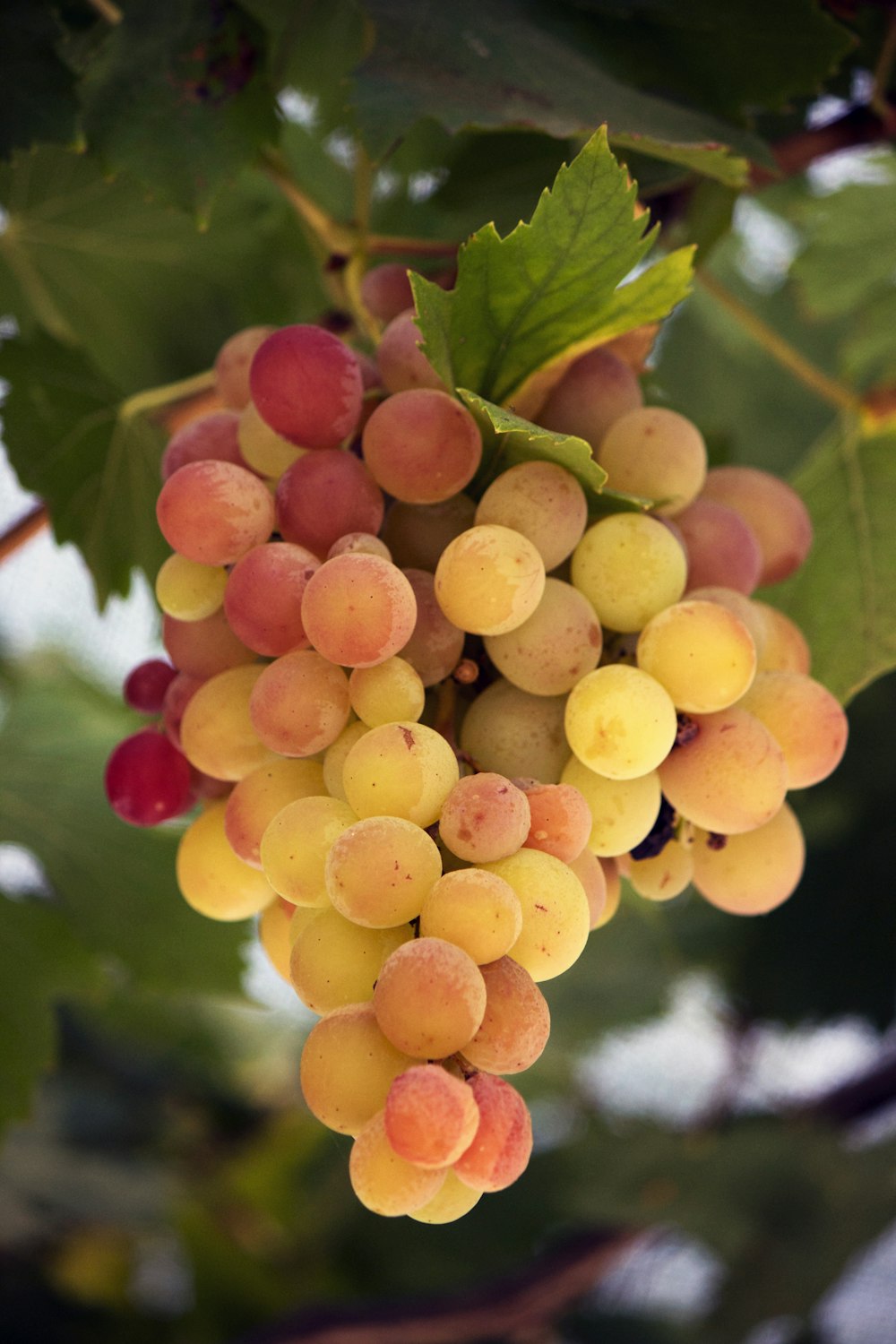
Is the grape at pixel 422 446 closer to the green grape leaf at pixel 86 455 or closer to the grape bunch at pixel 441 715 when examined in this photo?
the grape bunch at pixel 441 715

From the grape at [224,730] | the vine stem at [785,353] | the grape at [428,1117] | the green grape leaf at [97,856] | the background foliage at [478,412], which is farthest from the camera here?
the green grape leaf at [97,856]

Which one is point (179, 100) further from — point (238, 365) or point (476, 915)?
point (476, 915)

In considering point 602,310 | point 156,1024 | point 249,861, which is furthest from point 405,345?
point 156,1024

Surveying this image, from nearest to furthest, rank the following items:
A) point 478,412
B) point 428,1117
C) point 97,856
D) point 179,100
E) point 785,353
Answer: point 428,1117 < point 478,412 < point 179,100 < point 785,353 < point 97,856

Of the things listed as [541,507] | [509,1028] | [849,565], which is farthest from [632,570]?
[849,565]

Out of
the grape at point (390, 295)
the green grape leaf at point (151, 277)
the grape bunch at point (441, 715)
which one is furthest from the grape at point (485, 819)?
the green grape leaf at point (151, 277)

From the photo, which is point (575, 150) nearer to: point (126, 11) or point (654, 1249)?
point (126, 11)
